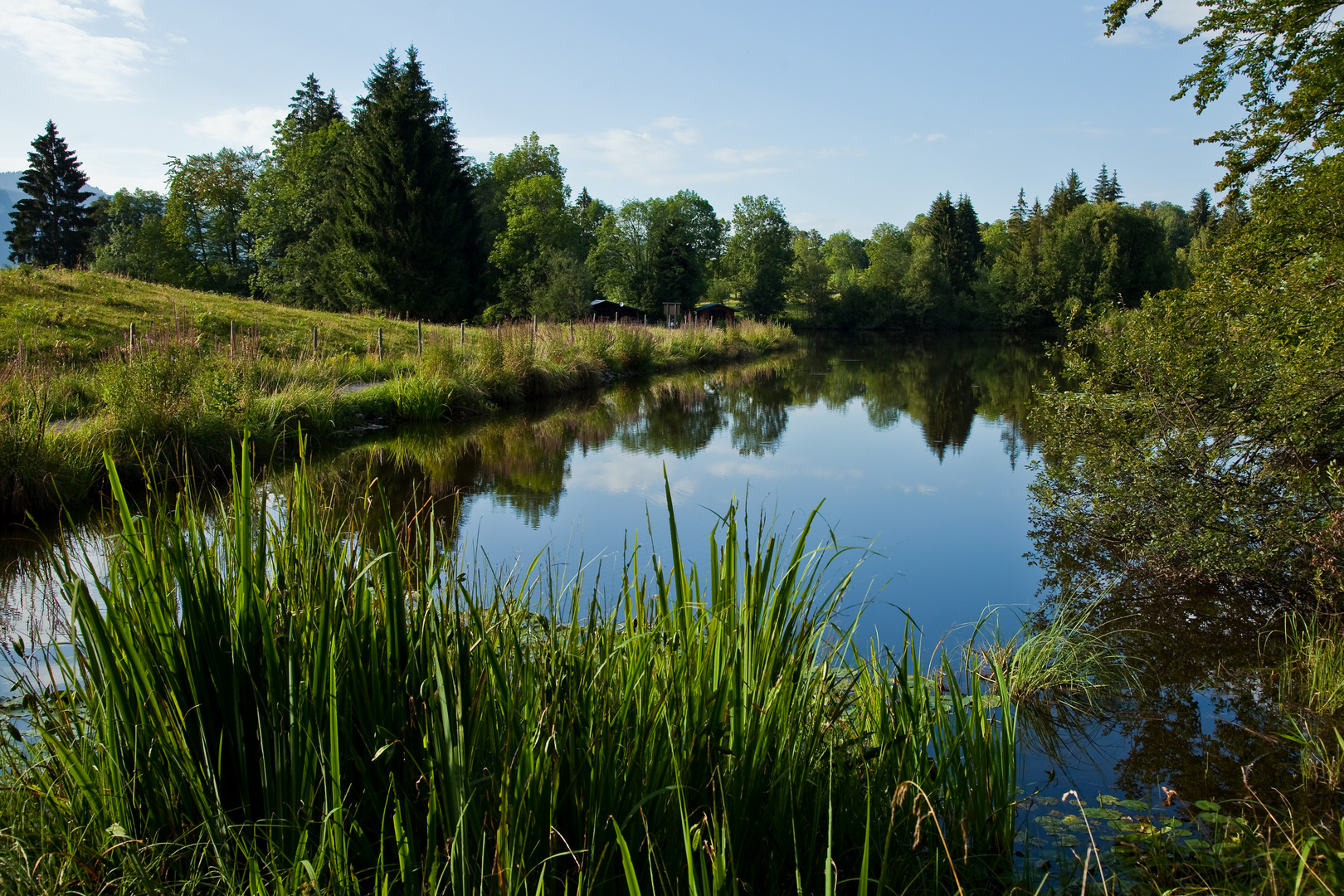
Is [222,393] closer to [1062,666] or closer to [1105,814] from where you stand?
[1062,666]

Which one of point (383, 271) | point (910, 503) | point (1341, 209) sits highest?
point (383, 271)

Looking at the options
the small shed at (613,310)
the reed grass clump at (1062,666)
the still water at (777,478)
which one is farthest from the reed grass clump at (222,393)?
the small shed at (613,310)

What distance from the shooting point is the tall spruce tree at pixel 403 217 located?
29.7m

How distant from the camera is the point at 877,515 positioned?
26.3ft

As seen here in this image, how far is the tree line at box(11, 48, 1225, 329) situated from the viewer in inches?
1187

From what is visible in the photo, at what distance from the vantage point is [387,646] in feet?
5.99

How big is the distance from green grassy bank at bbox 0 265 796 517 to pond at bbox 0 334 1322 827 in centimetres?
77

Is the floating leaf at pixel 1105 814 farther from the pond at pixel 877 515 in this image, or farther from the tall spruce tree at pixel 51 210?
the tall spruce tree at pixel 51 210

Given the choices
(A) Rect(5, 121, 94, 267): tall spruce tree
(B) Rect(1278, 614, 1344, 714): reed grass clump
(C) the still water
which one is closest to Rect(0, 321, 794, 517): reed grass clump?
(C) the still water

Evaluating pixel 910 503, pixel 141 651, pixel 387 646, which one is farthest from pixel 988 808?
pixel 910 503

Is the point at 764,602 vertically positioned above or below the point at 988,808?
above

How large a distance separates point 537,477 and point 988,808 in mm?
7486

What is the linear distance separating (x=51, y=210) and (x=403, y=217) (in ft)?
102

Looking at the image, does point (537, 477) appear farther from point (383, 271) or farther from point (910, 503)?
point (383, 271)
